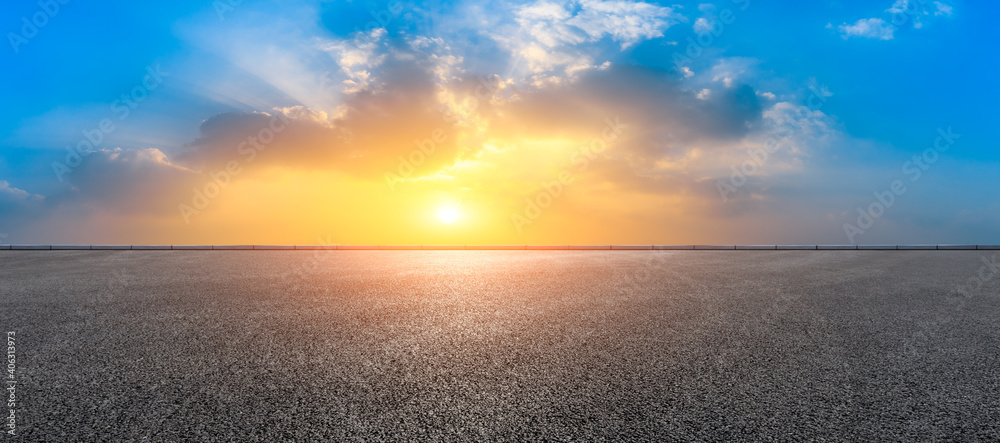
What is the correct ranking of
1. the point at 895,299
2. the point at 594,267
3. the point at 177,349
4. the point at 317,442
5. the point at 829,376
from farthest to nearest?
the point at 594,267
the point at 895,299
the point at 177,349
the point at 829,376
the point at 317,442

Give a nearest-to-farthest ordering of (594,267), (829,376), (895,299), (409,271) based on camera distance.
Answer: (829,376) < (895,299) < (409,271) < (594,267)

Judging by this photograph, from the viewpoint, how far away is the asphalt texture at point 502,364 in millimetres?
4309

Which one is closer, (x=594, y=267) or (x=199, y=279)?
(x=199, y=279)

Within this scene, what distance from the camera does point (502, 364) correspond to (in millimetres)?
5930

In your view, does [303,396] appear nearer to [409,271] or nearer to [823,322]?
[823,322]

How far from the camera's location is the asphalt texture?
431 cm

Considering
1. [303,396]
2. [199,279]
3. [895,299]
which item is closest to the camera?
[303,396]

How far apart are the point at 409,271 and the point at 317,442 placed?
13.3 meters

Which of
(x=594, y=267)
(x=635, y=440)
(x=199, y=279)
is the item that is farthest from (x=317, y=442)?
(x=594, y=267)

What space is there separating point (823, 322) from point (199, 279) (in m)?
15.7

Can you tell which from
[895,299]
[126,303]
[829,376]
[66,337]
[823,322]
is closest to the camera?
[829,376]

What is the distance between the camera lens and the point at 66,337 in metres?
7.49

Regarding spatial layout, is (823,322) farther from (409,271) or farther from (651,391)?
(409,271)

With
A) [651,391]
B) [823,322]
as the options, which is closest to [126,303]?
[651,391]
